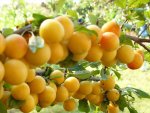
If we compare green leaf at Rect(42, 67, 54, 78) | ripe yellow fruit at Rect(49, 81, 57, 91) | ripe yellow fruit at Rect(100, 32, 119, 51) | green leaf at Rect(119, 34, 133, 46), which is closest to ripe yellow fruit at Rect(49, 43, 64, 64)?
ripe yellow fruit at Rect(100, 32, 119, 51)

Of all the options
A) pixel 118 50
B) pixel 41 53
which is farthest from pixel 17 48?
pixel 118 50

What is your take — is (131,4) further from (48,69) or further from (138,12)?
(48,69)

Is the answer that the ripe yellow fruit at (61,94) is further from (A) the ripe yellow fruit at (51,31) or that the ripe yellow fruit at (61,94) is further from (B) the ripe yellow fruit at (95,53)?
(A) the ripe yellow fruit at (51,31)

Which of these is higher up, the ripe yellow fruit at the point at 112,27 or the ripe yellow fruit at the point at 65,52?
the ripe yellow fruit at the point at 112,27

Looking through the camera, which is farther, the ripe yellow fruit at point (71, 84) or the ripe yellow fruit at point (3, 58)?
the ripe yellow fruit at point (71, 84)

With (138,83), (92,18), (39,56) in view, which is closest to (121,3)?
(92,18)

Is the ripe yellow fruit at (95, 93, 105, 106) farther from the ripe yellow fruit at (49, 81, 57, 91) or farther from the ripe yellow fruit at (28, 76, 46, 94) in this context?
the ripe yellow fruit at (28, 76, 46, 94)

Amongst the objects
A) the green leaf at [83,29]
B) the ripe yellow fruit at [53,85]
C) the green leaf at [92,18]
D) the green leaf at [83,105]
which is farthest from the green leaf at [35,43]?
the green leaf at [83,105]
